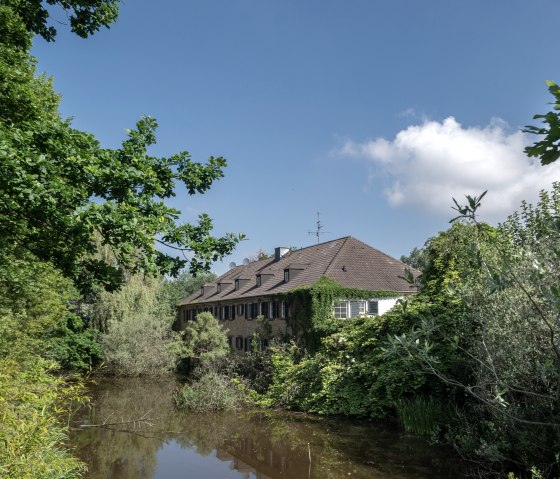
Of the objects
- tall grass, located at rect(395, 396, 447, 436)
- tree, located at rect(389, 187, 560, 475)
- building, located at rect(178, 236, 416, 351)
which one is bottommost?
tall grass, located at rect(395, 396, 447, 436)

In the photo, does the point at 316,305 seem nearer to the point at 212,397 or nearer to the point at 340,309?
the point at 340,309

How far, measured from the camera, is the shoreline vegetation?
260 inches

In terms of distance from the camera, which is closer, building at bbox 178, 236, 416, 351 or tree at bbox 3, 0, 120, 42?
tree at bbox 3, 0, 120, 42

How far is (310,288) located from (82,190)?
19852 mm

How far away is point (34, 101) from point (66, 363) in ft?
79.7

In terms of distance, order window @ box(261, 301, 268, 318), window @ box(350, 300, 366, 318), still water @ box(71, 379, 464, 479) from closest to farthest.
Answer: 1. still water @ box(71, 379, 464, 479)
2. window @ box(350, 300, 366, 318)
3. window @ box(261, 301, 268, 318)

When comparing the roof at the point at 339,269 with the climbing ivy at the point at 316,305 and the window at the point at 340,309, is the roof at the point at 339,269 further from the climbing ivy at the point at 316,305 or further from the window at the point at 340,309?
the window at the point at 340,309

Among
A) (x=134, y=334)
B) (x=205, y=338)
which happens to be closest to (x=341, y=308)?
(x=205, y=338)

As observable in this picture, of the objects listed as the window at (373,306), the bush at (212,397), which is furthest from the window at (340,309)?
the bush at (212,397)

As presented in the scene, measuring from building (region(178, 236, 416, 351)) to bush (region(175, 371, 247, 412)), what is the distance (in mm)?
5640

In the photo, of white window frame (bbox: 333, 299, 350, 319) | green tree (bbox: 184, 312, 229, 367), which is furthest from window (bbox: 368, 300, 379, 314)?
green tree (bbox: 184, 312, 229, 367)

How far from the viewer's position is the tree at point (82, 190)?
6945 mm

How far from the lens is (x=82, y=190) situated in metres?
7.61

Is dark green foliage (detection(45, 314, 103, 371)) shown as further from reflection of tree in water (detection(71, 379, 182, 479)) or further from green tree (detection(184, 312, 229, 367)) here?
green tree (detection(184, 312, 229, 367))
